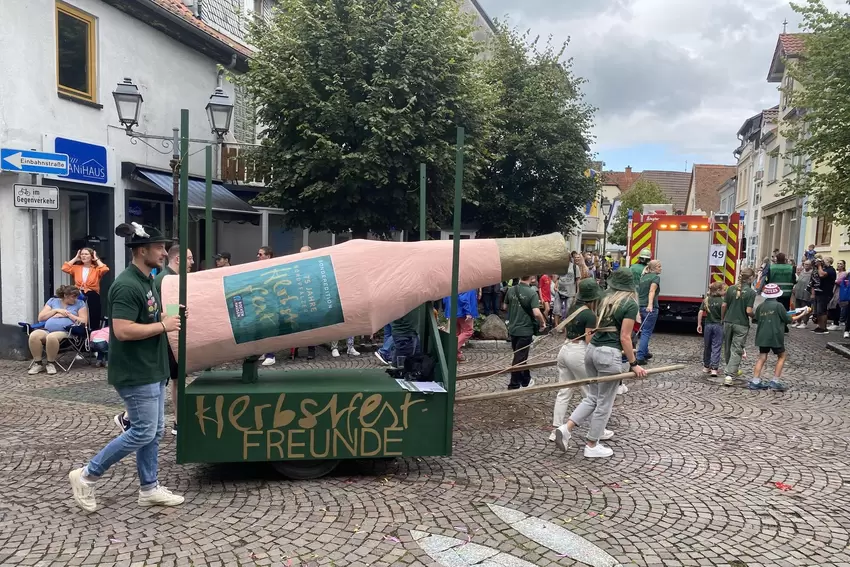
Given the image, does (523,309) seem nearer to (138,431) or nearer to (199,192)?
(138,431)

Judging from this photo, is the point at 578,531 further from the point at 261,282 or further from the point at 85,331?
the point at 85,331

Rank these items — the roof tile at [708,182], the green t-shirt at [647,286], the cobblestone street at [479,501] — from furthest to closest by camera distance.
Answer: the roof tile at [708,182] → the green t-shirt at [647,286] → the cobblestone street at [479,501]

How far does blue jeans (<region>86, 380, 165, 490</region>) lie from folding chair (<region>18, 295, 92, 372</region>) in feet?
17.8

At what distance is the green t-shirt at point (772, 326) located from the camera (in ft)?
28.2

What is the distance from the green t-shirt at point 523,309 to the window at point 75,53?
7.63 m

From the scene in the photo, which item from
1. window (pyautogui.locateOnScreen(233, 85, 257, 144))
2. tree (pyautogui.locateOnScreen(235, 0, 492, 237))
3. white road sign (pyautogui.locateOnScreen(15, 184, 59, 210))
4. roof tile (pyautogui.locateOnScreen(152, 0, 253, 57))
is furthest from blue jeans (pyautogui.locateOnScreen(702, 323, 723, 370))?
window (pyautogui.locateOnScreen(233, 85, 257, 144))

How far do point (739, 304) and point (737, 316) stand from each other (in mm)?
168

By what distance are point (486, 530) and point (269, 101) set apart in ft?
29.1

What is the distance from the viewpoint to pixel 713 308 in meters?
9.44

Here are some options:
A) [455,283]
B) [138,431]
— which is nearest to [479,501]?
[455,283]

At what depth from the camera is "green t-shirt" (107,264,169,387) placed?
160 inches

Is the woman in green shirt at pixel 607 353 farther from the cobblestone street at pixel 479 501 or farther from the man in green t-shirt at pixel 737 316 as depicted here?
→ the man in green t-shirt at pixel 737 316

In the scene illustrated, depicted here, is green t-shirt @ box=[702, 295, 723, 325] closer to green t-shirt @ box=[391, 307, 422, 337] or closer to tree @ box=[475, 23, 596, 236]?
green t-shirt @ box=[391, 307, 422, 337]

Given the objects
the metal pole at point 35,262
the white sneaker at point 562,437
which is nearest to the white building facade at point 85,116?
the metal pole at point 35,262
